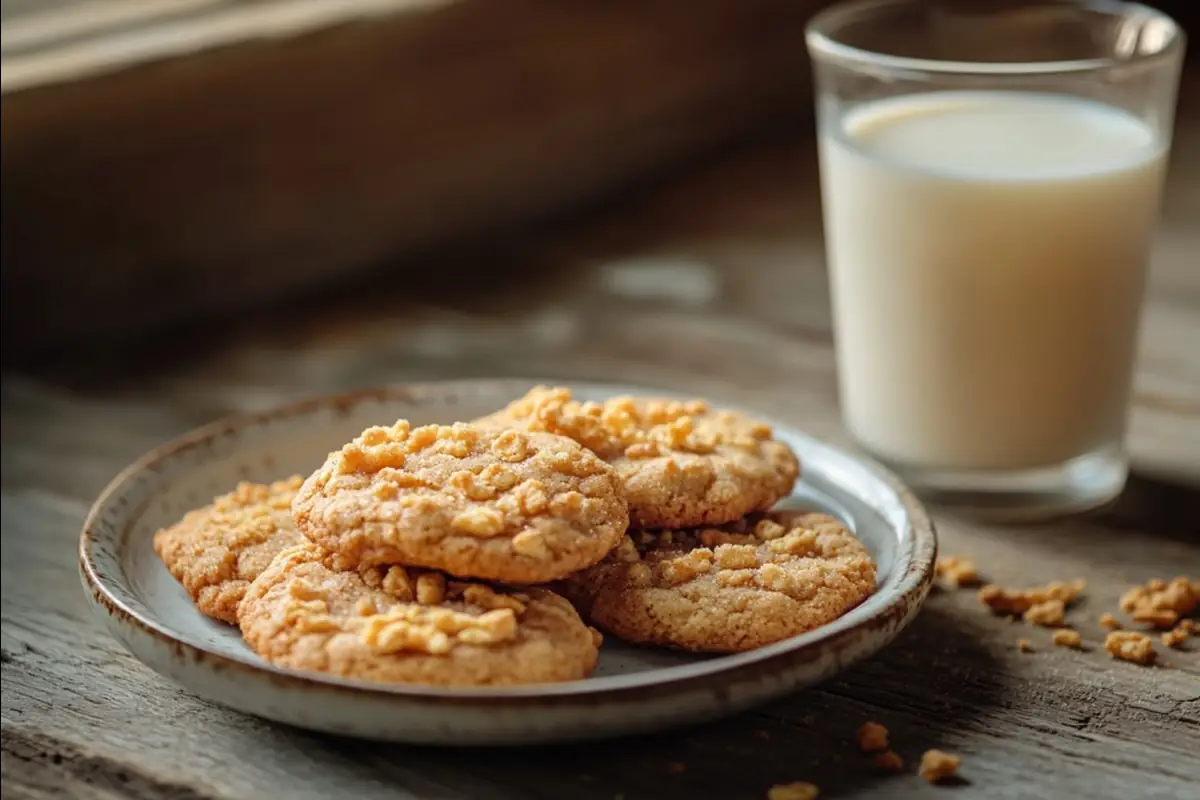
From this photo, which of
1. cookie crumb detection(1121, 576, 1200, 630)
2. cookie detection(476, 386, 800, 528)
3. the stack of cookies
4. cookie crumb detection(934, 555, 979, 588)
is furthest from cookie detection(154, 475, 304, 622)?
cookie crumb detection(1121, 576, 1200, 630)

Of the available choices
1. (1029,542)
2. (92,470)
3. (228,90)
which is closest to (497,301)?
(228,90)

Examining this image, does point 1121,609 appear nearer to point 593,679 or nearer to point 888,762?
point 888,762

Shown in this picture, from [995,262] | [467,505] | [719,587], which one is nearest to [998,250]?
[995,262]

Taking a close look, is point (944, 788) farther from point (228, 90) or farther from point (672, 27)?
point (672, 27)

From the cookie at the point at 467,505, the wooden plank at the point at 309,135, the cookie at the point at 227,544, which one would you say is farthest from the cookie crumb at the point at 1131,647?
the wooden plank at the point at 309,135

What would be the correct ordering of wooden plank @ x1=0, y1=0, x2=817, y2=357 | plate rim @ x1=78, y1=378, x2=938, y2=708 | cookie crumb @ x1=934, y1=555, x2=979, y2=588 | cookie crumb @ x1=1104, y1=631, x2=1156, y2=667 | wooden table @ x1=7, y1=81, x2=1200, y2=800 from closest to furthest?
plate rim @ x1=78, y1=378, x2=938, y2=708, wooden table @ x1=7, y1=81, x2=1200, y2=800, cookie crumb @ x1=1104, y1=631, x2=1156, y2=667, cookie crumb @ x1=934, y1=555, x2=979, y2=588, wooden plank @ x1=0, y1=0, x2=817, y2=357

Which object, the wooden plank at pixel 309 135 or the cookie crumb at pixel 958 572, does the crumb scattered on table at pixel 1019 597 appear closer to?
the cookie crumb at pixel 958 572

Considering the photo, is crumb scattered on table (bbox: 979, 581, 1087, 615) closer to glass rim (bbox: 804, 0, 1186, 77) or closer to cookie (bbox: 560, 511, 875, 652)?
cookie (bbox: 560, 511, 875, 652)
